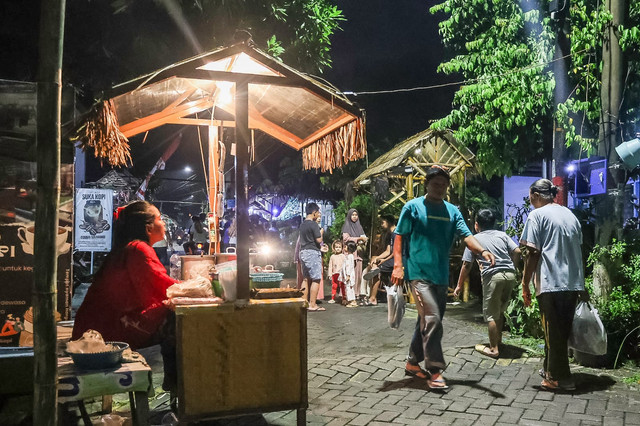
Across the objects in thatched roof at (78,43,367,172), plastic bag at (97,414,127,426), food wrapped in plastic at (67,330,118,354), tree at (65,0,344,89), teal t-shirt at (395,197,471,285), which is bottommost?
plastic bag at (97,414,127,426)

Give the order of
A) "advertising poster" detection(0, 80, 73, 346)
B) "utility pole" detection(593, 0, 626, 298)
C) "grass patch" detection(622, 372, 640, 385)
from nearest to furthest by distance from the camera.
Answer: "advertising poster" detection(0, 80, 73, 346)
"grass patch" detection(622, 372, 640, 385)
"utility pole" detection(593, 0, 626, 298)

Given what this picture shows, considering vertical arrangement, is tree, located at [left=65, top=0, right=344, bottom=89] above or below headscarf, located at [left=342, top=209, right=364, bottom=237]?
above

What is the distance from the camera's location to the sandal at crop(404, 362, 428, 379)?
5910mm

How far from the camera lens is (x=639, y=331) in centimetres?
643

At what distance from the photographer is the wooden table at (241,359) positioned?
414 cm

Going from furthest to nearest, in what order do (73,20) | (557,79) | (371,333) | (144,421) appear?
1. (557,79)
2. (371,333)
3. (73,20)
4. (144,421)

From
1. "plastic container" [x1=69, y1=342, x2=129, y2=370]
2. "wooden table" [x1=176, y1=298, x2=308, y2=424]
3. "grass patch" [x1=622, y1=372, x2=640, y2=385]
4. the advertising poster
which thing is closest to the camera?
"plastic container" [x1=69, y1=342, x2=129, y2=370]

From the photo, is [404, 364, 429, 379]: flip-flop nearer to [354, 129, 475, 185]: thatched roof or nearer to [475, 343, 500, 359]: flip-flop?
[475, 343, 500, 359]: flip-flop

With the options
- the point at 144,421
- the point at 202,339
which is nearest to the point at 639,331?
the point at 202,339

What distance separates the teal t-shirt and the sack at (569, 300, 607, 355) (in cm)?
143

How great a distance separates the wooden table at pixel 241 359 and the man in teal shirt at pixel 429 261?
1720 mm

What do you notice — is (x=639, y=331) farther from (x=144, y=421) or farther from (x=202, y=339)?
(x=144, y=421)

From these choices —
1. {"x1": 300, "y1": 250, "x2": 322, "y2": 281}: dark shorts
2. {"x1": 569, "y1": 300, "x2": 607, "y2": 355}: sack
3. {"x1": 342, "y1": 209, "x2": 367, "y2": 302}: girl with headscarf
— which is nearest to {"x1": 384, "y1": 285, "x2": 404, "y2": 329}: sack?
{"x1": 569, "y1": 300, "x2": 607, "y2": 355}: sack

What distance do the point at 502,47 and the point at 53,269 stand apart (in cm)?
1277
